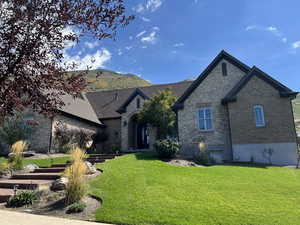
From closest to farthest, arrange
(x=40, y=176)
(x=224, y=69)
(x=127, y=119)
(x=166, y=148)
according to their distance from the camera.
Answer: (x=40, y=176)
(x=166, y=148)
(x=224, y=69)
(x=127, y=119)

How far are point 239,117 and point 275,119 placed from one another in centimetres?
242

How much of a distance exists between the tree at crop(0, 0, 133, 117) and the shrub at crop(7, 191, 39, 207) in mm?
3975

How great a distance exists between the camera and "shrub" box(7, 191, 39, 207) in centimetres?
709

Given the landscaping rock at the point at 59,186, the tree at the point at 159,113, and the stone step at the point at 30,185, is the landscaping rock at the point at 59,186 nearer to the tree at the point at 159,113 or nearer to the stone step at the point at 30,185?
the stone step at the point at 30,185

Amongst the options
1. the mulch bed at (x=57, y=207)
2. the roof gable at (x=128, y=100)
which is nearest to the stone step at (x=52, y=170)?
the mulch bed at (x=57, y=207)

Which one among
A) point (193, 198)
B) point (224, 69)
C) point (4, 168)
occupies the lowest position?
point (193, 198)

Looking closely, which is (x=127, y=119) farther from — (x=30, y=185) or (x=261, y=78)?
(x=30, y=185)

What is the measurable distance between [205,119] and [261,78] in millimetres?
5133

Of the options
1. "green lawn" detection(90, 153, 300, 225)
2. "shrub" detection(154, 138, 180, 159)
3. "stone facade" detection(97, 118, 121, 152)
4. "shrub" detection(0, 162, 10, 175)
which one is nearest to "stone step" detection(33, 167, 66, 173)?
"shrub" detection(0, 162, 10, 175)

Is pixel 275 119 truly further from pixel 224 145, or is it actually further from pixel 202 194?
pixel 202 194

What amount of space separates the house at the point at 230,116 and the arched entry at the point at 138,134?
0.28 meters

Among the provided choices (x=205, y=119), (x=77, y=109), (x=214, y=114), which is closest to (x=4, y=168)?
(x=77, y=109)

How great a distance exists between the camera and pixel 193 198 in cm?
695

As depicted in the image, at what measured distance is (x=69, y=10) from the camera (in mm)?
4191
